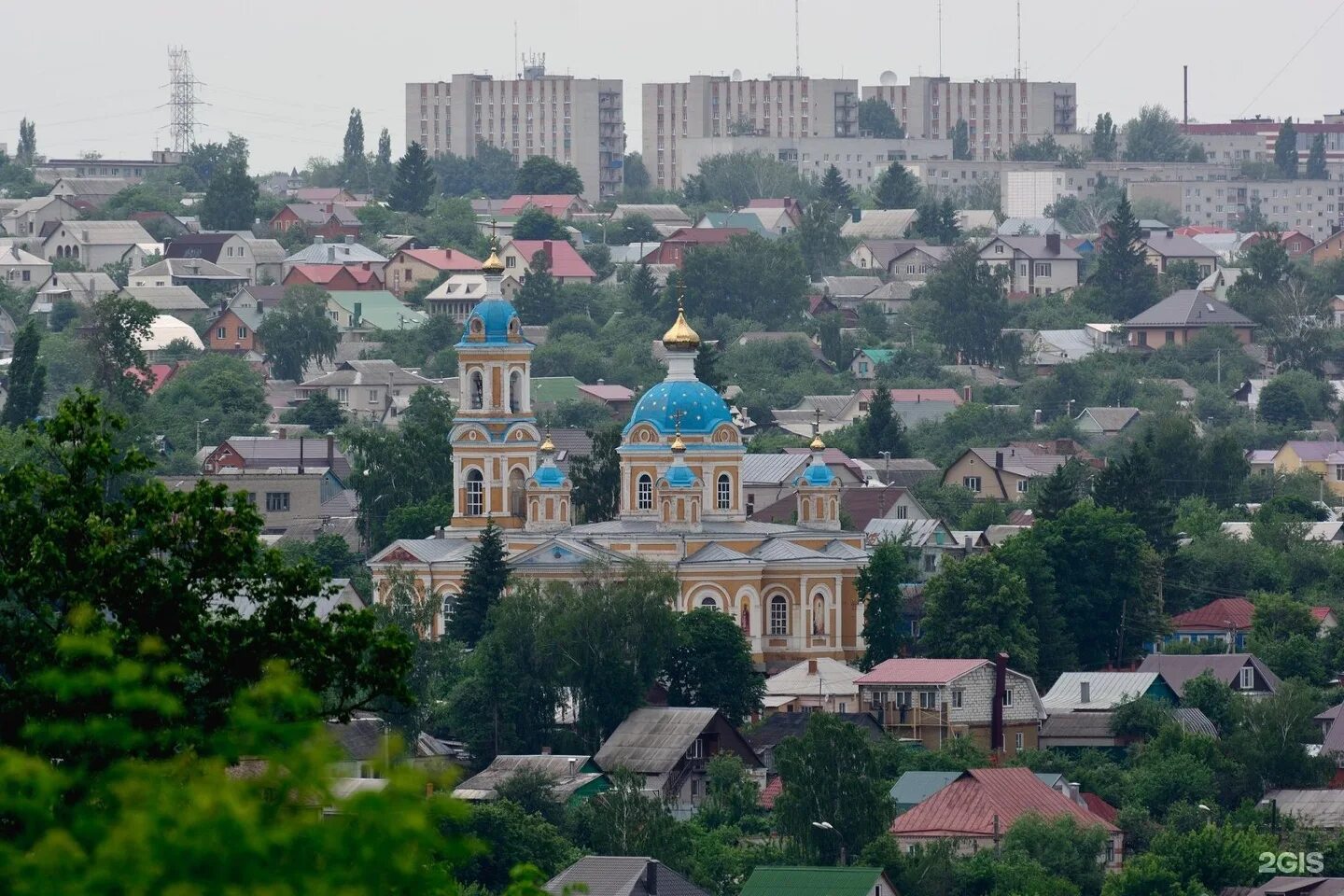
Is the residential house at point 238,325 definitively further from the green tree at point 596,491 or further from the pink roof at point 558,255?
the green tree at point 596,491

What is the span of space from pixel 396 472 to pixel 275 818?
50.0 metres

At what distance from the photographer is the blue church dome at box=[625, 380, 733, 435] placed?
5153cm

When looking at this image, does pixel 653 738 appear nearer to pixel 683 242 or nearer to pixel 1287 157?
pixel 683 242

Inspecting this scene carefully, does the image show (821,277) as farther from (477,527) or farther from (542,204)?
(477,527)

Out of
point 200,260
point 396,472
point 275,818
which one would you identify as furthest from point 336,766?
point 200,260

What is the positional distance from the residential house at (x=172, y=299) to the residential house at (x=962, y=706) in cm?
5179

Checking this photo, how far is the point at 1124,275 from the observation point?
10219cm

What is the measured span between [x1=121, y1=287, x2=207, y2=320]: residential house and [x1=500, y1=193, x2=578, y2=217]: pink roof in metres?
16.4

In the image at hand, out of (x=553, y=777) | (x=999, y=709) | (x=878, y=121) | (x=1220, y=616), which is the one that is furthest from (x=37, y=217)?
(x=553, y=777)

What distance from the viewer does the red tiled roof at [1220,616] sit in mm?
55281

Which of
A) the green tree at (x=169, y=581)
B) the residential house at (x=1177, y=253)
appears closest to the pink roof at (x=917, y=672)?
the green tree at (x=169, y=581)

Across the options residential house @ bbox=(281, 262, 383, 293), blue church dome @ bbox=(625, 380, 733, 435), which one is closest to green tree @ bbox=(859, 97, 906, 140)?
residential house @ bbox=(281, 262, 383, 293)

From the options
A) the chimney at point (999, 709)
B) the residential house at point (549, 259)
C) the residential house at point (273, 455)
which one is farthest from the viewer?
the residential house at point (549, 259)

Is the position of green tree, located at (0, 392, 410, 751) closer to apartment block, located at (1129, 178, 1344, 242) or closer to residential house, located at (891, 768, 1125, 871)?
residential house, located at (891, 768, 1125, 871)
